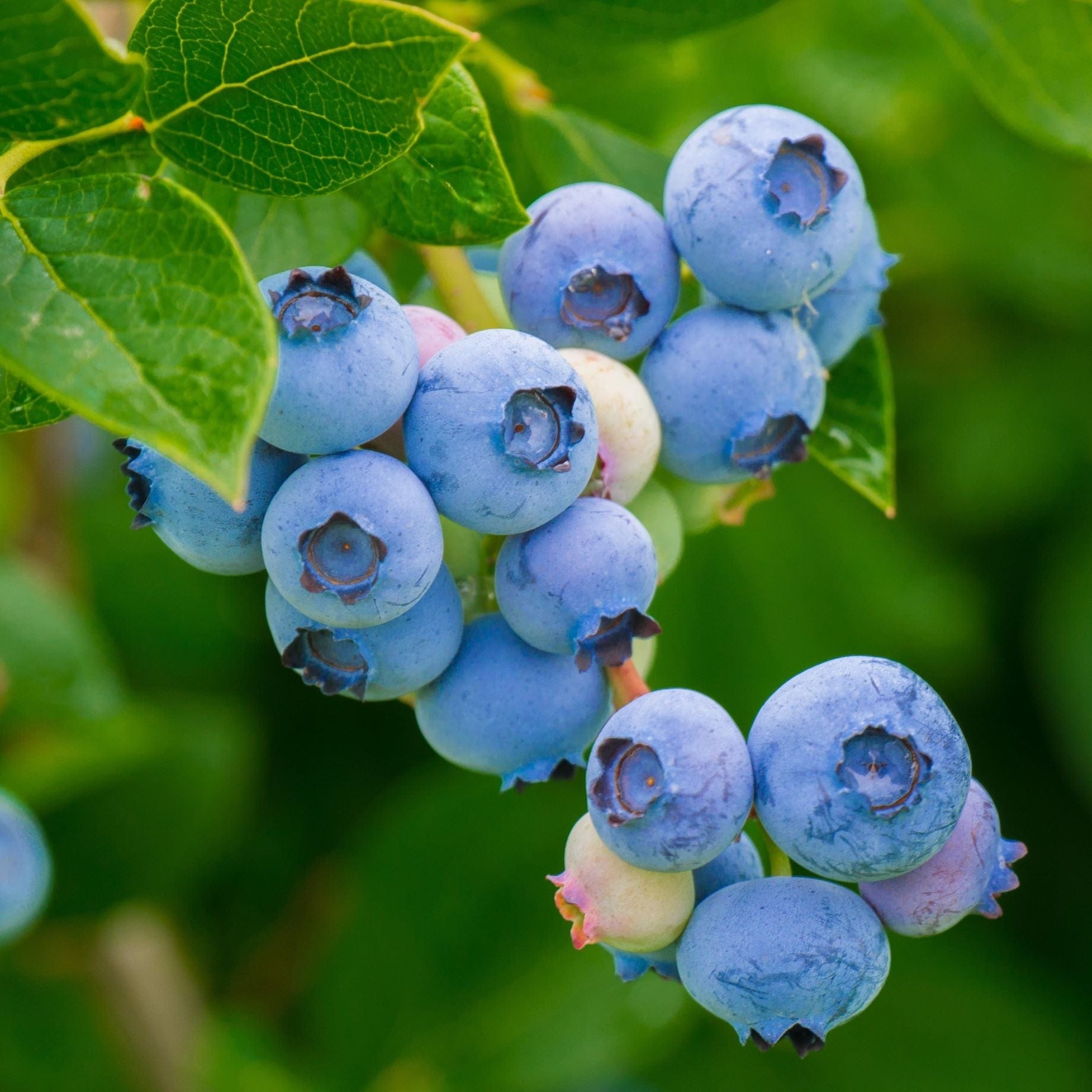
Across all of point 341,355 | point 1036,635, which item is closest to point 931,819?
point 341,355

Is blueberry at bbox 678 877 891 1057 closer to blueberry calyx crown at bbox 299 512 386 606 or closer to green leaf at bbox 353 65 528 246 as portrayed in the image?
blueberry calyx crown at bbox 299 512 386 606

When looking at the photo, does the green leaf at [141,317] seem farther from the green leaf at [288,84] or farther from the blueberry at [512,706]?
the blueberry at [512,706]

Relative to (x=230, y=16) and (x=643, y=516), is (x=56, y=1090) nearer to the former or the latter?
(x=643, y=516)

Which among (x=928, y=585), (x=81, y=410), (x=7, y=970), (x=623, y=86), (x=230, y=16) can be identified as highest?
(x=230, y=16)

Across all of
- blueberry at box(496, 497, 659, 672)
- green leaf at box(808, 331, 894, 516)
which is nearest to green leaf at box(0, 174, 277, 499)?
blueberry at box(496, 497, 659, 672)

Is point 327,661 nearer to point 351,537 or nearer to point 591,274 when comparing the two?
point 351,537

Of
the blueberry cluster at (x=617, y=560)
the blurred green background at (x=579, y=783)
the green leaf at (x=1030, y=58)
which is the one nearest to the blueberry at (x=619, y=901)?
the blueberry cluster at (x=617, y=560)
